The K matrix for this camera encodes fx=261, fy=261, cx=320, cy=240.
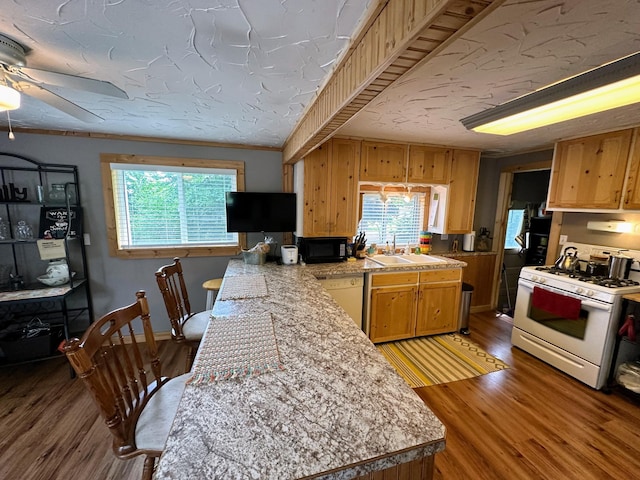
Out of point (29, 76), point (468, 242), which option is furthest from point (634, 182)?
point (29, 76)

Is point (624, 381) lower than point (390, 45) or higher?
lower

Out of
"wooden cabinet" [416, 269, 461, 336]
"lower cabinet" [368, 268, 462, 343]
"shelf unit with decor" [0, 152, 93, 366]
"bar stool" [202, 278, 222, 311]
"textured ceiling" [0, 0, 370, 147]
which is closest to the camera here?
"textured ceiling" [0, 0, 370, 147]

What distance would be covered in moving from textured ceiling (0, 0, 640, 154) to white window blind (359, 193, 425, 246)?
1.56 metres

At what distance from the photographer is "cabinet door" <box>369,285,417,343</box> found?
291 centimetres

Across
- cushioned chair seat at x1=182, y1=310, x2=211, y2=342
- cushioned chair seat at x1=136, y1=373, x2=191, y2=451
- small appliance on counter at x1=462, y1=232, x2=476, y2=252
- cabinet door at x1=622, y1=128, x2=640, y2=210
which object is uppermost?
cabinet door at x1=622, y1=128, x2=640, y2=210

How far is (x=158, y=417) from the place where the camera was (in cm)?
117

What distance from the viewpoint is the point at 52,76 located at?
121cm

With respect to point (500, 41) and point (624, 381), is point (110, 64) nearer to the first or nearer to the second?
point (500, 41)

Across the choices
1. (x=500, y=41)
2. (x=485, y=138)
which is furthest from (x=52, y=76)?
(x=485, y=138)

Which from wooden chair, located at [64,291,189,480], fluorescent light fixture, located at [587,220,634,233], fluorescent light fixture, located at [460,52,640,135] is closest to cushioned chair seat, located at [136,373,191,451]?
wooden chair, located at [64,291,189,480]

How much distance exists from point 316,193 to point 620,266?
→ 3.00m

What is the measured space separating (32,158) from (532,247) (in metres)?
6.51

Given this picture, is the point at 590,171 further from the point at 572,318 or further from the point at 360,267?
the point at 360,267

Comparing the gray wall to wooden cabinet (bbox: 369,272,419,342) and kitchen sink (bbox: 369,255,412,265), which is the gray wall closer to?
kitchen sink (bbox: 369,255,412,265)
